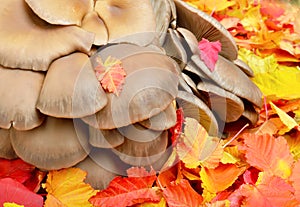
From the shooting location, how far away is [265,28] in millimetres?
2062

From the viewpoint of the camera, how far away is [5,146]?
51.4 inches

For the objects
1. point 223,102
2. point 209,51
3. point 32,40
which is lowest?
point 223,102

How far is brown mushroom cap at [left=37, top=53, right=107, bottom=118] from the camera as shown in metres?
1.18

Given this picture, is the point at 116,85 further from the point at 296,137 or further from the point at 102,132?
the point at 296,137

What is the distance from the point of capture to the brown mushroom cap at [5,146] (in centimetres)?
130

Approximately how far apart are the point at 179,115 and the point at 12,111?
444 mm

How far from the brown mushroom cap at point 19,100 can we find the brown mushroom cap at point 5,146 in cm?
10

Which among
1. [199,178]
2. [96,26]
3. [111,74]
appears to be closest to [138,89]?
[111,74]

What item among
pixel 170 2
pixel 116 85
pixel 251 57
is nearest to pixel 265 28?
pixel 251 57

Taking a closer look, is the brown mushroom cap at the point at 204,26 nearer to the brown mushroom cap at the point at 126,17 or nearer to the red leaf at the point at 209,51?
the red leaf at the point at 209,51

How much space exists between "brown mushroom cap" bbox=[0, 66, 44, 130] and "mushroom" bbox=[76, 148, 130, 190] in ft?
0.56

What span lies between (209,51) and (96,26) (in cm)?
36

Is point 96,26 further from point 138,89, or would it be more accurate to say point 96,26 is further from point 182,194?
point 182,194

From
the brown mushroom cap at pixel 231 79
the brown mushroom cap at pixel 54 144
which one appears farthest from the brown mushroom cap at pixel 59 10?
the brown mushroom cap at pixel 231 79
